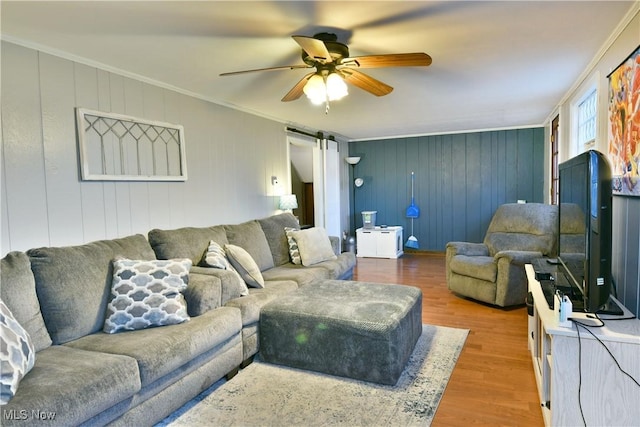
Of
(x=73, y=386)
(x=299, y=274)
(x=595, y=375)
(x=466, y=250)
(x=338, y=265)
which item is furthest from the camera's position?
(x=466, y=250)

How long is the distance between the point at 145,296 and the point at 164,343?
15.8 inches

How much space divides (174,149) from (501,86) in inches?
119

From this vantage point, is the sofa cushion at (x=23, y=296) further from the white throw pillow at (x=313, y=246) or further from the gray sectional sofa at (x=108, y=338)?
the white throw pillow at (x=313, y=246)

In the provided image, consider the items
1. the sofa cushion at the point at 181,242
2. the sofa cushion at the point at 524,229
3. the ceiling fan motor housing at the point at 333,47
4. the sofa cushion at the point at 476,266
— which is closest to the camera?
the ceiling fan motor housing at the point at 333,47

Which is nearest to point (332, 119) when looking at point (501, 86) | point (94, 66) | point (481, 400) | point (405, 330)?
point (501, 86)

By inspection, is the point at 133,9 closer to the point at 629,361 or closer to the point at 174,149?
the point at 174,149

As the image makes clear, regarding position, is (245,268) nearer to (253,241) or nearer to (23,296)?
(253,241)

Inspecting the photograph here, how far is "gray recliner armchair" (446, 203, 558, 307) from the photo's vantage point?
12.0 feet

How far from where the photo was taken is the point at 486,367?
Result: 2.57m

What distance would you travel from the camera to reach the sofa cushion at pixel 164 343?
73.8 inches

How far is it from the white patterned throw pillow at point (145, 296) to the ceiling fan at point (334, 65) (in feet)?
4.29

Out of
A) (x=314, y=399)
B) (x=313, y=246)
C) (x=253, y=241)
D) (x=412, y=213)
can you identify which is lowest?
(x=314, y=399)

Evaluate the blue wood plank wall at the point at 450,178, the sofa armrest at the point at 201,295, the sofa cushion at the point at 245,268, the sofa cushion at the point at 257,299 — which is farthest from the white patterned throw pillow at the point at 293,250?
the blue wood plank wall at the point at 450,178

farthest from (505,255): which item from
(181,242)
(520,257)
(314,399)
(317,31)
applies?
(181,242)
